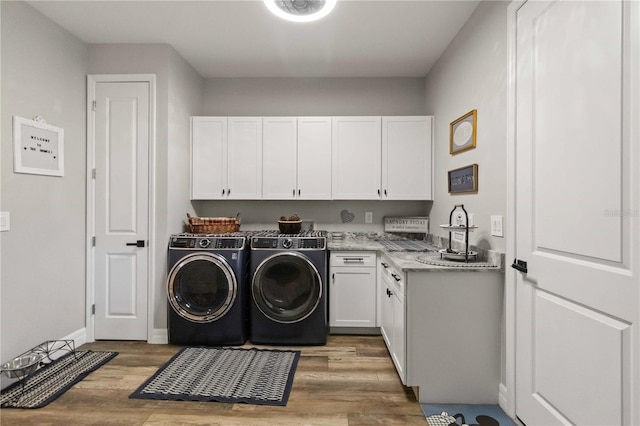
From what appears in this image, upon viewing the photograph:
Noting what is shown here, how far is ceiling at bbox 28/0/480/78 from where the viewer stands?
88.8 inches

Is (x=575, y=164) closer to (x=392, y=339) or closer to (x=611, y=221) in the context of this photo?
(x=611, y=221)

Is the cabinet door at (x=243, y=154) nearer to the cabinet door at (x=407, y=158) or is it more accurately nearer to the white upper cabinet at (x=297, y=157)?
the white upper cabinet at (x=297, y=157)

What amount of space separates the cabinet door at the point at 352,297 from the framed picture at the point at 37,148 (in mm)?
2398

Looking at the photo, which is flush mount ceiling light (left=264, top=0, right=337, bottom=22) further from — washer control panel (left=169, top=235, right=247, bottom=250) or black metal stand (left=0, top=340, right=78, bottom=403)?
black metal stand (left=0, top=340, right=78, bottom=403)

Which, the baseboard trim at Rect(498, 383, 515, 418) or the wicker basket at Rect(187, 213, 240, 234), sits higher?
the wicker basket at Rect(187, 213, 240, 234)

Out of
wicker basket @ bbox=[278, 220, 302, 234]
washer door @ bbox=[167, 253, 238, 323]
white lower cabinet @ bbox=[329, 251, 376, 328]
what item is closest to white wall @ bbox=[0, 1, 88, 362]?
washer door @ bbox=[167, 253, 238, 323]

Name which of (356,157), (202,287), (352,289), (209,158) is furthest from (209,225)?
(356,157)

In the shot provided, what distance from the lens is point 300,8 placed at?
1.99 meters

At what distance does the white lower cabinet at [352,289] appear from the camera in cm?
290

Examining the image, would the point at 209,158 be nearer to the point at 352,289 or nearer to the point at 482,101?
the point at 352,289

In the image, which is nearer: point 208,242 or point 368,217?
A: point 208,242

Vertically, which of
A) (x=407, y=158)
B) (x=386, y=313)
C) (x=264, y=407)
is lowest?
(x=264, y=407)

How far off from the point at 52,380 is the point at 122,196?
1.44 meters

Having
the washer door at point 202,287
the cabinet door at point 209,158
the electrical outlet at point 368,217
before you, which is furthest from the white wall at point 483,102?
the cabinet door at point 209,158
